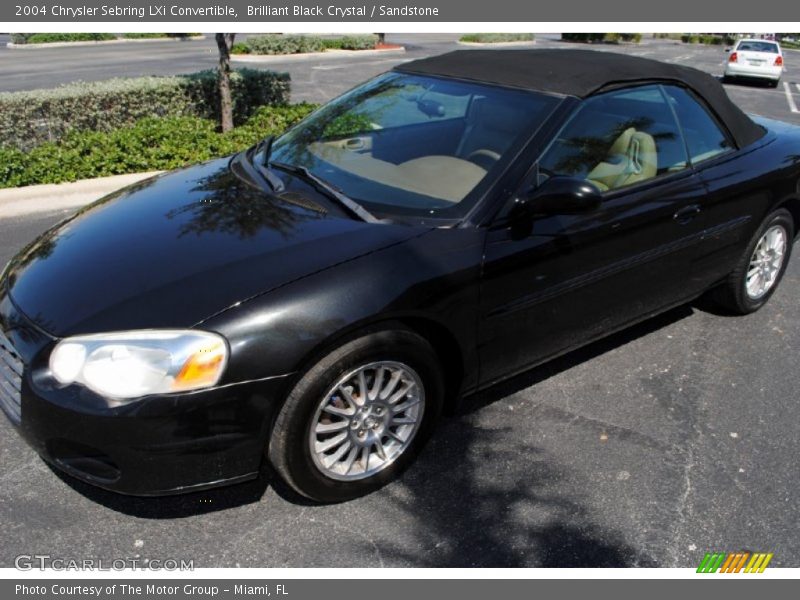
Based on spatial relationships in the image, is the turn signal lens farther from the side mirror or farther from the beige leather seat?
the beige leather seat

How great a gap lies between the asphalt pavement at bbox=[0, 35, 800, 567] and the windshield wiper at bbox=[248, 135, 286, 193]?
1318mm

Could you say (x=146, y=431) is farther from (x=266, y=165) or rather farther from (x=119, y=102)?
(x=119, y=102)

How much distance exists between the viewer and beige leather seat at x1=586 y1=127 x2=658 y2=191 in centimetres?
348

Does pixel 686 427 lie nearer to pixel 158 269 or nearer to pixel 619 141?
pixel 619 141

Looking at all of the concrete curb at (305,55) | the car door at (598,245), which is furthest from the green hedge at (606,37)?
the car door at (598,245)

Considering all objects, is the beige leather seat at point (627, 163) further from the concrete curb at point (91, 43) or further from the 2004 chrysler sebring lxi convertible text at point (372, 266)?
the concrete curb at point (91, 43)

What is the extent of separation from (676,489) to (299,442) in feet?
5.35

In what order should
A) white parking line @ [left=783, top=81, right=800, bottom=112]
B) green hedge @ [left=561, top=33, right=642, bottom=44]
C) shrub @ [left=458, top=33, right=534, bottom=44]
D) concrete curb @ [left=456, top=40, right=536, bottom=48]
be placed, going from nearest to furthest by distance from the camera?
white parking line @ [left=783, top=81, right=800, bottom=112] < concrete curb @ [left=456, top=40, right=536, bottom=48] < shrub @ [left=458, top=33, right=534, bottom=44] < green hedge @ [left=561, top=33, right=642, bottom=44]

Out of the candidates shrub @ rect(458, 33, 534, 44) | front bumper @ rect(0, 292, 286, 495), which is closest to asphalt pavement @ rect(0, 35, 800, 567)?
front bumper @ rect(0, 292, 286, 495)

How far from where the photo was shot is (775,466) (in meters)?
3.22

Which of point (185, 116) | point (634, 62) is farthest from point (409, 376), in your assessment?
point (185, 116)

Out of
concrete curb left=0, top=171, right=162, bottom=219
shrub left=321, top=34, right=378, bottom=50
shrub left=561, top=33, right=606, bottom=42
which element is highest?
shrub left=561, top=33, right=606, bottom=42

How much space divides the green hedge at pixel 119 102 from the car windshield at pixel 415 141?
5063 millimetres

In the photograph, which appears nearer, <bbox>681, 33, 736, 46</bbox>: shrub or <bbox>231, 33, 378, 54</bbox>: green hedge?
<bbox>231, 33, 378, 54</bbox>: green hedge
